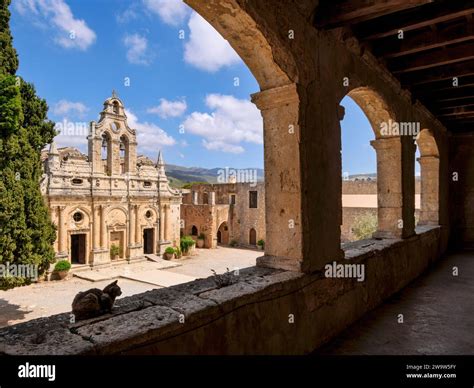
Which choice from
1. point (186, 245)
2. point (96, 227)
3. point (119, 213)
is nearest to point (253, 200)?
point (186, 245)

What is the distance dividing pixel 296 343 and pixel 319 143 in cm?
187

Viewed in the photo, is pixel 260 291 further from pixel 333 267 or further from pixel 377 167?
pixel 377 167

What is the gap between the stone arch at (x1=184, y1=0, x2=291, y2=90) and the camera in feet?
8.18

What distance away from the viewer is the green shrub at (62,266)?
1698 centimetres

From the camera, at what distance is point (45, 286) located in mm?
15867

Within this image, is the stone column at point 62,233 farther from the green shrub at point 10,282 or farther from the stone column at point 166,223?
the green shrub at point 10,282

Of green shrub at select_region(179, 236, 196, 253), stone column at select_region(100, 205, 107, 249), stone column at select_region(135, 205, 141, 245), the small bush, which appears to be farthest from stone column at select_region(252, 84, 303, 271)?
green shrub at select_region(179, 236, 196, 253)

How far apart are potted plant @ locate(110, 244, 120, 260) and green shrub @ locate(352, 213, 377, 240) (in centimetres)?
1467

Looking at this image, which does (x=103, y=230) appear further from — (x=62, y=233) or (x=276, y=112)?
(x=276, y=112)

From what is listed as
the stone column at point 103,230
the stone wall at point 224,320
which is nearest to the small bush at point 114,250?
the stone column at point 103,230

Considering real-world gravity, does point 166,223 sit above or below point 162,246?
above

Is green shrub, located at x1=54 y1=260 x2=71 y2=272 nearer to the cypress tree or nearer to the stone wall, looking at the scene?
the cypress tree

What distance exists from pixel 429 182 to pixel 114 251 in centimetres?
1795

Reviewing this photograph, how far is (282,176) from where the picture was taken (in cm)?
311
